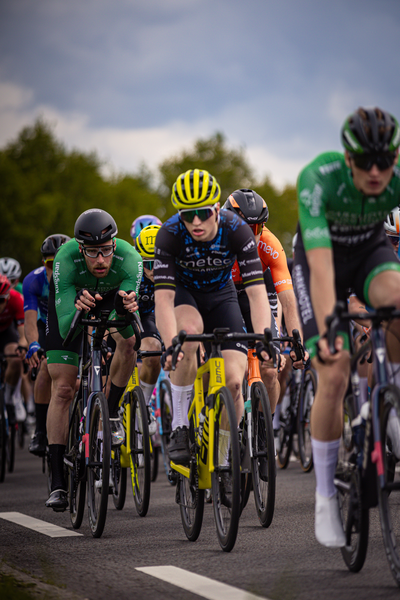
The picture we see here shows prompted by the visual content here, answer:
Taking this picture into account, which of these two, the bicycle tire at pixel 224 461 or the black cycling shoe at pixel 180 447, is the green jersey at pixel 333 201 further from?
the black cycling shoe at pixel 180 447

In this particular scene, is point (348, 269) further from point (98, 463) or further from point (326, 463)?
point (98, 463)

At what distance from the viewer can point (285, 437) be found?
10.5 m

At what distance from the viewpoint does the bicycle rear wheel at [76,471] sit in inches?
256

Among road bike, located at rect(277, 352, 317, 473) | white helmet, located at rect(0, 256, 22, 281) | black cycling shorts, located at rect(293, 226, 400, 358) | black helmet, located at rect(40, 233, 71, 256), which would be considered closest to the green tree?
white helmet, located at rect(0, 256, 22, 281)

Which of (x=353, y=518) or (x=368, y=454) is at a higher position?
(x=368, y=454)

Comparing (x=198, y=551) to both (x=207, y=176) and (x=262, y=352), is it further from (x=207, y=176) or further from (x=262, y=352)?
(x=207, y=176)

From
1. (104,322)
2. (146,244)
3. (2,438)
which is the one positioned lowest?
(2,438)

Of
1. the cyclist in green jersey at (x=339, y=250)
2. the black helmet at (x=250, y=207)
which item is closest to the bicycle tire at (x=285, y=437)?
the black helmet at (x=250, y=207)

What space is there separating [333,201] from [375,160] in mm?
332

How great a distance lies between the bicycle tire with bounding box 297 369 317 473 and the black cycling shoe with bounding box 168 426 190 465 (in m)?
4.00

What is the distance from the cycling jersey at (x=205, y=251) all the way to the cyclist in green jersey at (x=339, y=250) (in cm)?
115

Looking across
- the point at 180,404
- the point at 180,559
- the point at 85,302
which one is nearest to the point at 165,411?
the point at 85,302

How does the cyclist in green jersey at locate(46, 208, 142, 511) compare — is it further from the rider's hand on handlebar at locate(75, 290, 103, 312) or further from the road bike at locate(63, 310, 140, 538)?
the road bike at locate(63, 310, 140, 538)

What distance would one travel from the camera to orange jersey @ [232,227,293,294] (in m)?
7.39
